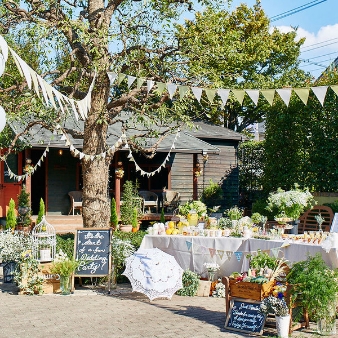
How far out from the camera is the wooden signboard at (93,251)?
9.53 m

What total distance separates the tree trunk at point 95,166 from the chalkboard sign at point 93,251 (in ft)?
3.23

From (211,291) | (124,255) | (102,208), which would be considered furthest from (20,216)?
(211,291)

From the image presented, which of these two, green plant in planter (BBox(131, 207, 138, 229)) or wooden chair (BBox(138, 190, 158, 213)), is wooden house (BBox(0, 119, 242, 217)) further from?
green plant in planter (BBox(131, 207, 138, 229))

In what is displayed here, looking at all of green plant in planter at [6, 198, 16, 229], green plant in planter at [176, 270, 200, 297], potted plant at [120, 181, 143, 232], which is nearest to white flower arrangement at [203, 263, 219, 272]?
green plant in planter at [176, 270, 200, 297]

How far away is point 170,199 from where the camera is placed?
61.5 feet

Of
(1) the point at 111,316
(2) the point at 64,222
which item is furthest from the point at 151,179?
(1) the point at 111,316

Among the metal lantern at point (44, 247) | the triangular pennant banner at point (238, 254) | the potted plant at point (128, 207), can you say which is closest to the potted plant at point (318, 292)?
the triangular pennant banner at point (238, 254)

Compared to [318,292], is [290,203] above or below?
above

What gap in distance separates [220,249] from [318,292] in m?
2.80

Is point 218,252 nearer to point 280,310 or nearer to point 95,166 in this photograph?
point 280,310

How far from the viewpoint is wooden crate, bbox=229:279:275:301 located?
6809mm

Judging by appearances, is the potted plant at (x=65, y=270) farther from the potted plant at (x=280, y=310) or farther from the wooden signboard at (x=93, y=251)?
the potted plant at (x=280, y=310)

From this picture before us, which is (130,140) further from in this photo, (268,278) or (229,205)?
(229,205)

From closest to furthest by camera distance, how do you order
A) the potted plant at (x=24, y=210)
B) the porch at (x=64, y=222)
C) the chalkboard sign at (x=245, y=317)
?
the chalkboard sign at (x=245, y=317) < the potted plant at (x=24, y=210) < the porch at (x=64, y=222)
